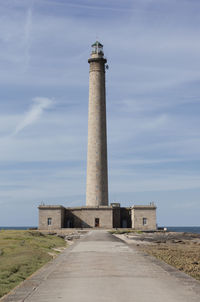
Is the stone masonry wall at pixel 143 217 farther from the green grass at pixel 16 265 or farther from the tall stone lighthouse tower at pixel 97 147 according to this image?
the green grass at pixel 16 265

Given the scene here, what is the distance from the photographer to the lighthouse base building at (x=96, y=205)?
6025 centimetres

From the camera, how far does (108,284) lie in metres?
10.4

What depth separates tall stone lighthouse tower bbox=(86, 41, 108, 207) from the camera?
198ft

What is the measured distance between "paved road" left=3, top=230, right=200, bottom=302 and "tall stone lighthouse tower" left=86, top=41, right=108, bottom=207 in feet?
149

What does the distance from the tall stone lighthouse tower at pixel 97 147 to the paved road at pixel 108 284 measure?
45453 millimetres

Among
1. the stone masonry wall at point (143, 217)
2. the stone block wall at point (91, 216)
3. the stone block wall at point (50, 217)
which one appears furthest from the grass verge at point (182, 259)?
the stone block wall at point (50, 217)

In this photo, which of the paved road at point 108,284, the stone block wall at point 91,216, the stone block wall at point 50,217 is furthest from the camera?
the stone block wall at point 50,217

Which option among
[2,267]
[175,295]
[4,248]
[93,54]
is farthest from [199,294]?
[93,54]

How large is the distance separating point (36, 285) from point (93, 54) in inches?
2339

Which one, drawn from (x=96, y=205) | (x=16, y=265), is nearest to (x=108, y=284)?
(x=16, y=265)

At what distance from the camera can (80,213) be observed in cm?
6150

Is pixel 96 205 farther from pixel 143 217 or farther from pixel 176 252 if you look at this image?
pixel 176 252

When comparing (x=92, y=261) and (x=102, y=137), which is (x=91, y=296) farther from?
(x=102, y=137)

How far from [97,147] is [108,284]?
166 ft
